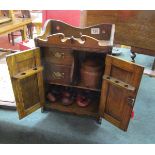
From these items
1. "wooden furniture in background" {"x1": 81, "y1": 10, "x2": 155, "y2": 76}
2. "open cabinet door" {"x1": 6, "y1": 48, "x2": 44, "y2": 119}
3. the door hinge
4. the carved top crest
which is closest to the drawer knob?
"open cabinet door" {"x1": 6, "y1": 48, "x2": 44, "y2": 119}

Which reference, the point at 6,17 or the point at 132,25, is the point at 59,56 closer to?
the point at 132,25

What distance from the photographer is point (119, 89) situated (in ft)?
3.75

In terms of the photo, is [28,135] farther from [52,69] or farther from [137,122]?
[137,122]

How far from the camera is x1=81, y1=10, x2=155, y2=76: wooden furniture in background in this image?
1.64 metres

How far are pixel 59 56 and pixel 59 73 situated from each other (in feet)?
0.46

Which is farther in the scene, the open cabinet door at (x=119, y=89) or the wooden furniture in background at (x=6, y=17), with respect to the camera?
the wooden furniture in background at (x=6, y=17)

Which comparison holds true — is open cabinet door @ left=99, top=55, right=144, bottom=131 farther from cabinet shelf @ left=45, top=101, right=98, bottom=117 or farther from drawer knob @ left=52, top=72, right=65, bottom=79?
drawer knob @ left=52, top=72, right=65, bottom=79

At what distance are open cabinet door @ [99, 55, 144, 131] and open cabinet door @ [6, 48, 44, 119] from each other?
0.48 metres

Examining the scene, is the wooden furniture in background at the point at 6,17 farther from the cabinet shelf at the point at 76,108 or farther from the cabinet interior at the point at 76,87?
the cabinet shelf at the point at 76,108

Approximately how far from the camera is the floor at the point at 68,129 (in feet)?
4.26

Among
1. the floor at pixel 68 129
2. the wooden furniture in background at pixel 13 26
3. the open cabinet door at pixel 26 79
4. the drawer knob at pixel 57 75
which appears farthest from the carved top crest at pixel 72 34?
the wooden furniture in background at pixel 13 26

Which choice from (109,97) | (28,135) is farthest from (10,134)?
(109,97)

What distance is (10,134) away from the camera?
1323 millimetres
